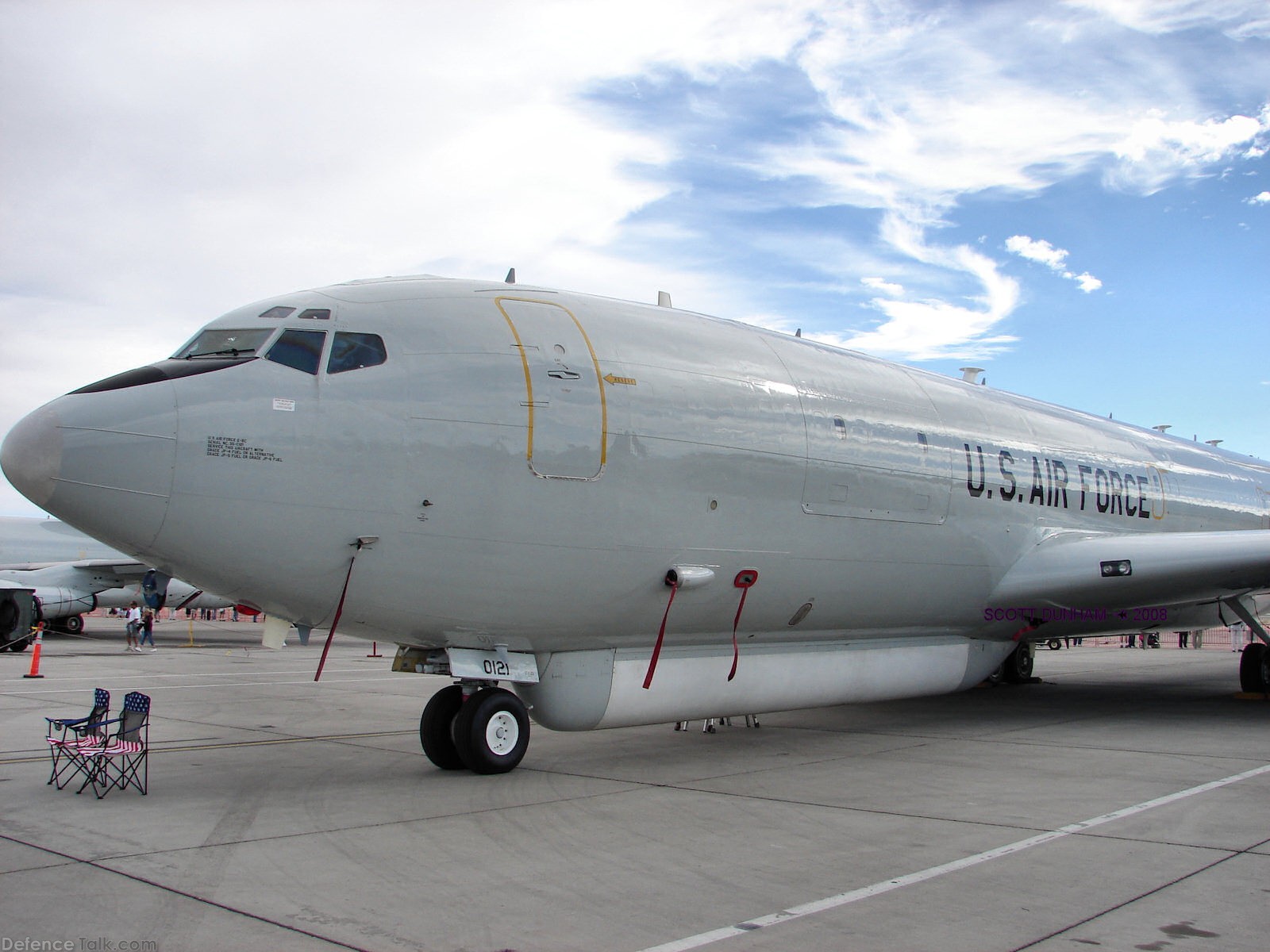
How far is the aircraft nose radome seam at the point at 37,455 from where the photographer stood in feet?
23.0

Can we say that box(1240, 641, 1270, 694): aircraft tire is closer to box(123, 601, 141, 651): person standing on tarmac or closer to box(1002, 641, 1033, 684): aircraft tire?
box(1002, 641, 1033, 684): aircraft tire

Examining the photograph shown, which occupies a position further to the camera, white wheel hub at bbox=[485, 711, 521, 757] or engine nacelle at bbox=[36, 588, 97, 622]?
engine nacelle at bbox=[36, 588, 97, 622]

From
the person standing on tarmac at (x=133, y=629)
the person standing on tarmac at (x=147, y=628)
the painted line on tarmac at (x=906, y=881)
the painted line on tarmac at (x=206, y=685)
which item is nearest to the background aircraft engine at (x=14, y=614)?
the person standing on tarmac at (x=133, y=629)

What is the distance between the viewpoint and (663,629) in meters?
9.52

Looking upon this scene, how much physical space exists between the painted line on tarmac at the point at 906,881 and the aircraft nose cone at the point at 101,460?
4729 mm

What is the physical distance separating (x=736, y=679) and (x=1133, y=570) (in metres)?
5.49

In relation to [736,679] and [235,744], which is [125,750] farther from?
[736,679]

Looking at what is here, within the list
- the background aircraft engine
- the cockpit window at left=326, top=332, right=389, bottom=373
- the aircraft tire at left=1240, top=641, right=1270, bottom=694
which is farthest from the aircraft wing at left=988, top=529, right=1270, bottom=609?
the background aircraft engine

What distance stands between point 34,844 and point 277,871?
1.78 meters

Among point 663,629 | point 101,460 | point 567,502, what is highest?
point 101,460

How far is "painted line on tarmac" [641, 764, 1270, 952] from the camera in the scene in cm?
469

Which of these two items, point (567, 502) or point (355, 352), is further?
point (567, 502)

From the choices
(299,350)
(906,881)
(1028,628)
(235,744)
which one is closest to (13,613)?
(235,744)

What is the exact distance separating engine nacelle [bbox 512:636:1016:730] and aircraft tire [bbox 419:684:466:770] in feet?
1.87
